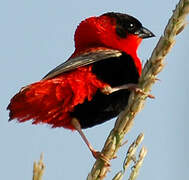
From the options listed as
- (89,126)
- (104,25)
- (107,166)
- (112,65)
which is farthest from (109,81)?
(107,166)

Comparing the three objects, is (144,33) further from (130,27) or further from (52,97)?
(52,97)

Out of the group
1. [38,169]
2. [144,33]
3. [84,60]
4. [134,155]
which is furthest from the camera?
[144,33]

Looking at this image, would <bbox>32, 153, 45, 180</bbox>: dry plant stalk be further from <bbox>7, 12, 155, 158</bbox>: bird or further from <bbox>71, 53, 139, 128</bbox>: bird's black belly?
<bbox>71, 53, 139, 128</bbox>: bird's black belly

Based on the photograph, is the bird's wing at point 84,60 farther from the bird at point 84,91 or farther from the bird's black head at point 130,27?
the bird's black head at point 130,27

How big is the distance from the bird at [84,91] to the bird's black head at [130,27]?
0.94 ft

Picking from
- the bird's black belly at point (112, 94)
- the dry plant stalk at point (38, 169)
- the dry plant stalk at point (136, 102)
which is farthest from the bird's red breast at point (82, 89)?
the dry plant stalk at point (38, 169)

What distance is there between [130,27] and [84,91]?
117 centimetres

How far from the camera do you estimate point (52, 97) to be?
2832mm

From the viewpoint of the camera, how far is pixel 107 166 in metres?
1.81

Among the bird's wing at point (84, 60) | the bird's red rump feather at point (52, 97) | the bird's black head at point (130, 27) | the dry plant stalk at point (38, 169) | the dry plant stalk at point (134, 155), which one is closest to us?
the dry plant stalk at point (38, 169)

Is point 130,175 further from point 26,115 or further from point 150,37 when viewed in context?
point 150,37

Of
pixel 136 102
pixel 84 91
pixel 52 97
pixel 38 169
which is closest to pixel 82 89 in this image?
pixel 84 91

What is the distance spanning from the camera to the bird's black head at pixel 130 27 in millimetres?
3824

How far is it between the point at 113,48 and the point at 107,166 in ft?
5.89
